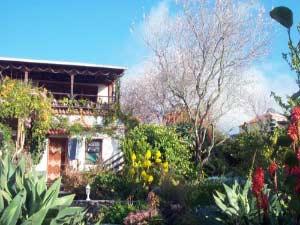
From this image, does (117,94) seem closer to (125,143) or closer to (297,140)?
(125,143)

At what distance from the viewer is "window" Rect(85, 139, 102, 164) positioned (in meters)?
26.7

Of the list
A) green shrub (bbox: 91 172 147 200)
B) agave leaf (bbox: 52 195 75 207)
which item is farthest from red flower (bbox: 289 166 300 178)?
green shrub (bbox: 91 172 147 200)

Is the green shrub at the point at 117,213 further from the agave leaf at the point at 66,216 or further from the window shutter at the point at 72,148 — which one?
the window shutter at the point at 72,148

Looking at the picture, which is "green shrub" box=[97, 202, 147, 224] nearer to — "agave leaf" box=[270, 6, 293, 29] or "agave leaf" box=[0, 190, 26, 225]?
"agave leaf" box=[0, 190, 26, 225]

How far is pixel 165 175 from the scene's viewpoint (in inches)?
606

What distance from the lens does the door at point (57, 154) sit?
2684 cm

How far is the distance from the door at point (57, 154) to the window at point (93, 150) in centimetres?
121

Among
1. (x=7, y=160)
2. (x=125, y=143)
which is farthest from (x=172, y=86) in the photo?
(x=7, y=160)

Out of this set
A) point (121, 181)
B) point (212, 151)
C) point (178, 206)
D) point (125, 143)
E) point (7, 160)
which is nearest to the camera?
point (7, 160)

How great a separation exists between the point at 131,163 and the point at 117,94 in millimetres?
11546

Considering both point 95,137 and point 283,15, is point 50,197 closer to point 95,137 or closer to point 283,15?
point 283,15

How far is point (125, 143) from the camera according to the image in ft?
67.3

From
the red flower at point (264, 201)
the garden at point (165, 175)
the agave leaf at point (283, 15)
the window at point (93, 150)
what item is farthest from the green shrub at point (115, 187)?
the agave leaf at point (283, 15)

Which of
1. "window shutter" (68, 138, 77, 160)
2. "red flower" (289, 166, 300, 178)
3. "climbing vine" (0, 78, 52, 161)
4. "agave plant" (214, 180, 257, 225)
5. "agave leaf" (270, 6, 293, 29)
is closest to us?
"agave leaf" (270, 6, 293, 29)
